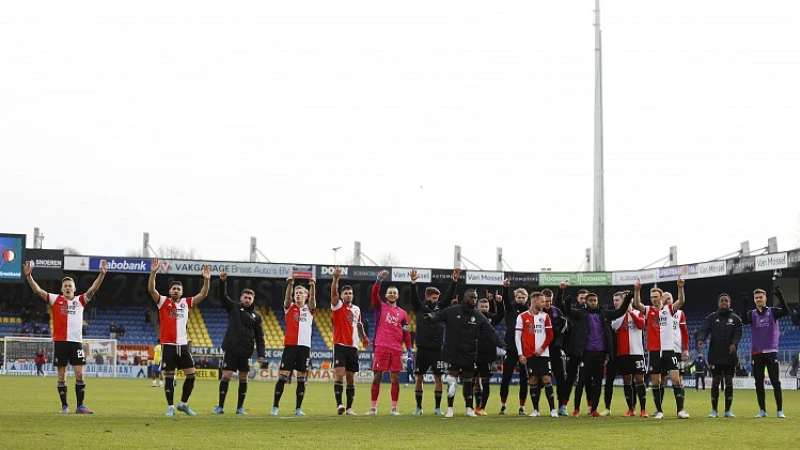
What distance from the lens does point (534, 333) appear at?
1808 centimetres

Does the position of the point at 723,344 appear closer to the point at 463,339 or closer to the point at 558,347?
the point at 558,347

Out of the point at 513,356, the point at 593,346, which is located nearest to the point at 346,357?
the point at 513,356

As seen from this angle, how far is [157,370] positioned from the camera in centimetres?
4044

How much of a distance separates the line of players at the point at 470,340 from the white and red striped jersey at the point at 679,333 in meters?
0.02

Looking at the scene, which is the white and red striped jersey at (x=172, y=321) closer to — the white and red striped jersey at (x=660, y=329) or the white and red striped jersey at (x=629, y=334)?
the white and red striped jersey at (x=629, y=334)

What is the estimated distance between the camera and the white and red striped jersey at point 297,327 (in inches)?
713

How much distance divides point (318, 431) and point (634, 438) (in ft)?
14.5

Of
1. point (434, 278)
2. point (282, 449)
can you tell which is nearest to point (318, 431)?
point (282, 449)

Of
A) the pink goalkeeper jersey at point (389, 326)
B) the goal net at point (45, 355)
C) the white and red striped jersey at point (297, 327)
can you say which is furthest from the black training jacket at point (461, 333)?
the goal net at point (45, 355)

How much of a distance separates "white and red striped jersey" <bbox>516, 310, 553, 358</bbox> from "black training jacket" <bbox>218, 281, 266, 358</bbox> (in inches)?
192

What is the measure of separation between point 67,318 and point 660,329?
432 inches

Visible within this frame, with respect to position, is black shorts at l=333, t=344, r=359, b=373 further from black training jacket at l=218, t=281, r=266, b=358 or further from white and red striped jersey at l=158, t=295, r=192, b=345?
white and red striped jersey at l=158, t=295, r=192, b=345

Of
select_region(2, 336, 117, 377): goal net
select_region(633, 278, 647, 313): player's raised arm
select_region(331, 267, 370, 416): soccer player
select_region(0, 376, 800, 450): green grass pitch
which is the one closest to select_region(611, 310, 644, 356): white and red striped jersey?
select_region(633, 278, 647, 313): player's raised arm

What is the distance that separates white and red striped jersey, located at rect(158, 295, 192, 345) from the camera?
17.5m
